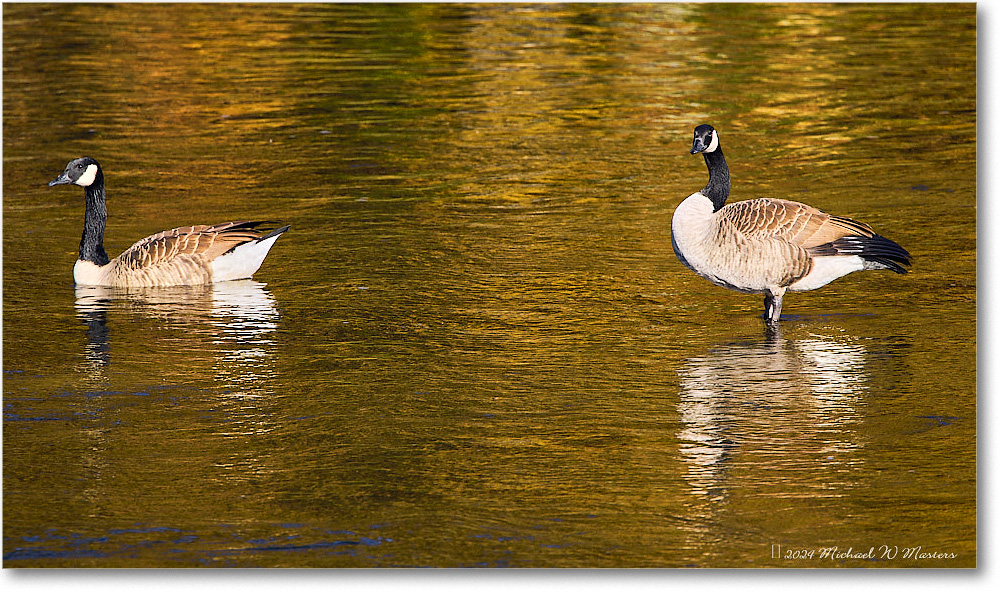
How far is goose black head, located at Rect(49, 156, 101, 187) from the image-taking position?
10.7 m

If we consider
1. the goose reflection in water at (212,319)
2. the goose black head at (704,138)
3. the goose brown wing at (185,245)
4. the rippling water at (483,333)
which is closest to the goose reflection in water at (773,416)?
the rippling water at (483,333)

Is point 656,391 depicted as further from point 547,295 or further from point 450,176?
point 450,176

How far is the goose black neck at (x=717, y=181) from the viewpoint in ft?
30.7

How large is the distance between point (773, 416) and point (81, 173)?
665cm

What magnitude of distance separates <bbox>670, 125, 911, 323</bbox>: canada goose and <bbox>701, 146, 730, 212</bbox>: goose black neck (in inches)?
12.0

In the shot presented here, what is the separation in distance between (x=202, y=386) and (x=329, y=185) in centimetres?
583

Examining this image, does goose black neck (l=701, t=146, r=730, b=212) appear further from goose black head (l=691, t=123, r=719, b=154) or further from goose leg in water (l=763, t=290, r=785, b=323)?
goose leg in water (l=763, t=290, r=785, b=323)

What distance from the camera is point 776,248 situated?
8.74m

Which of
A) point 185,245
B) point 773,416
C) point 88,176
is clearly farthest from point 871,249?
point 88,176

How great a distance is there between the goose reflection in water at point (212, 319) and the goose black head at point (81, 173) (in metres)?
1.01

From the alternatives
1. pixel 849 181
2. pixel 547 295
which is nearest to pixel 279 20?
pixel 849 181

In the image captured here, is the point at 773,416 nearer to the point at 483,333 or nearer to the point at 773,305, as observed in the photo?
the point at 773,305

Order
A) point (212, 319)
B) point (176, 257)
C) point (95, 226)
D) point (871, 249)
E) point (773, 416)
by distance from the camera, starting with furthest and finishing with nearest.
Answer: point (95, 226) < point (176, 257) < point (212, 319) < point (871, 249) < point (773, 416)

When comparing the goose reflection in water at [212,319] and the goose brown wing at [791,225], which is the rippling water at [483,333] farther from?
the goose brown wing at [791,225]
